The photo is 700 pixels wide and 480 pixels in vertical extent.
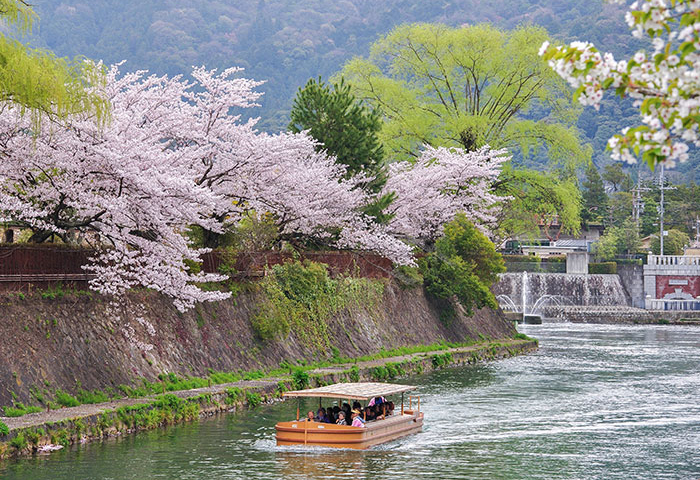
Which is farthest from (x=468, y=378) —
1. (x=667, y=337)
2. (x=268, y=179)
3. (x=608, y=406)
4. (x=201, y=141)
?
(x=667, y=337)

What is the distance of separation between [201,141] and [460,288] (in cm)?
2455

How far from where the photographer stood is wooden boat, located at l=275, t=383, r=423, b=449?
26891 mm

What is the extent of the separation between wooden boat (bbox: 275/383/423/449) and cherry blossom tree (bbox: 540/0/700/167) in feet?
58.8

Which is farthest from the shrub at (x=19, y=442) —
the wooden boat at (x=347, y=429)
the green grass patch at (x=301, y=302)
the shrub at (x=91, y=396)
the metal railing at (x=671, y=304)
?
the metal railing at (x=671, y=304)

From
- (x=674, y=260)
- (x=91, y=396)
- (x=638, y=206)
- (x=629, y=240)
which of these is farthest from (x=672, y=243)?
(x=91, y=396)

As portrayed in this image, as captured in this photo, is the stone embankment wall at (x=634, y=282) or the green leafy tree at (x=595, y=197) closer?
the stone embankment wall at (x=634, y=282)

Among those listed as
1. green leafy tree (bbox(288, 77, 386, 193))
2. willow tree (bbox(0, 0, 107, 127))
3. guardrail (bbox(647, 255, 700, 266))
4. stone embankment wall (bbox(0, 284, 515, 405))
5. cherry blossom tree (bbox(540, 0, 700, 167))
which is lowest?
stone embankment wall (bbox(0, 284, 515, 405))

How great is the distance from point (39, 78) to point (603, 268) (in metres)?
90.0

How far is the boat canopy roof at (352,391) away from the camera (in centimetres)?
2806

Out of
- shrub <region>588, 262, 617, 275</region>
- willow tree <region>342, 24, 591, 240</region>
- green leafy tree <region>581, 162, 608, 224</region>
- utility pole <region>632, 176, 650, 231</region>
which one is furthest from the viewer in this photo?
green leafy tree <region>581, 162, 608, 224</region>

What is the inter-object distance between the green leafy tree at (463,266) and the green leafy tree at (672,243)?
73368mm

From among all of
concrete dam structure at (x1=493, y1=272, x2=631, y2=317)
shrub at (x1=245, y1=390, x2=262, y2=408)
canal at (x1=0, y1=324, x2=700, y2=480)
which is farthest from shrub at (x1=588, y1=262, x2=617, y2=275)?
shrub at (x1=245, y1=390, x2=262, y2=408)

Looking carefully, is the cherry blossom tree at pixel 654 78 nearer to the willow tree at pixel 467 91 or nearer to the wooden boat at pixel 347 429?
the wooden boat at pixel 347 429

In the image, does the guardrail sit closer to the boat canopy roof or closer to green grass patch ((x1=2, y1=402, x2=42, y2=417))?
the boat canopy roof
